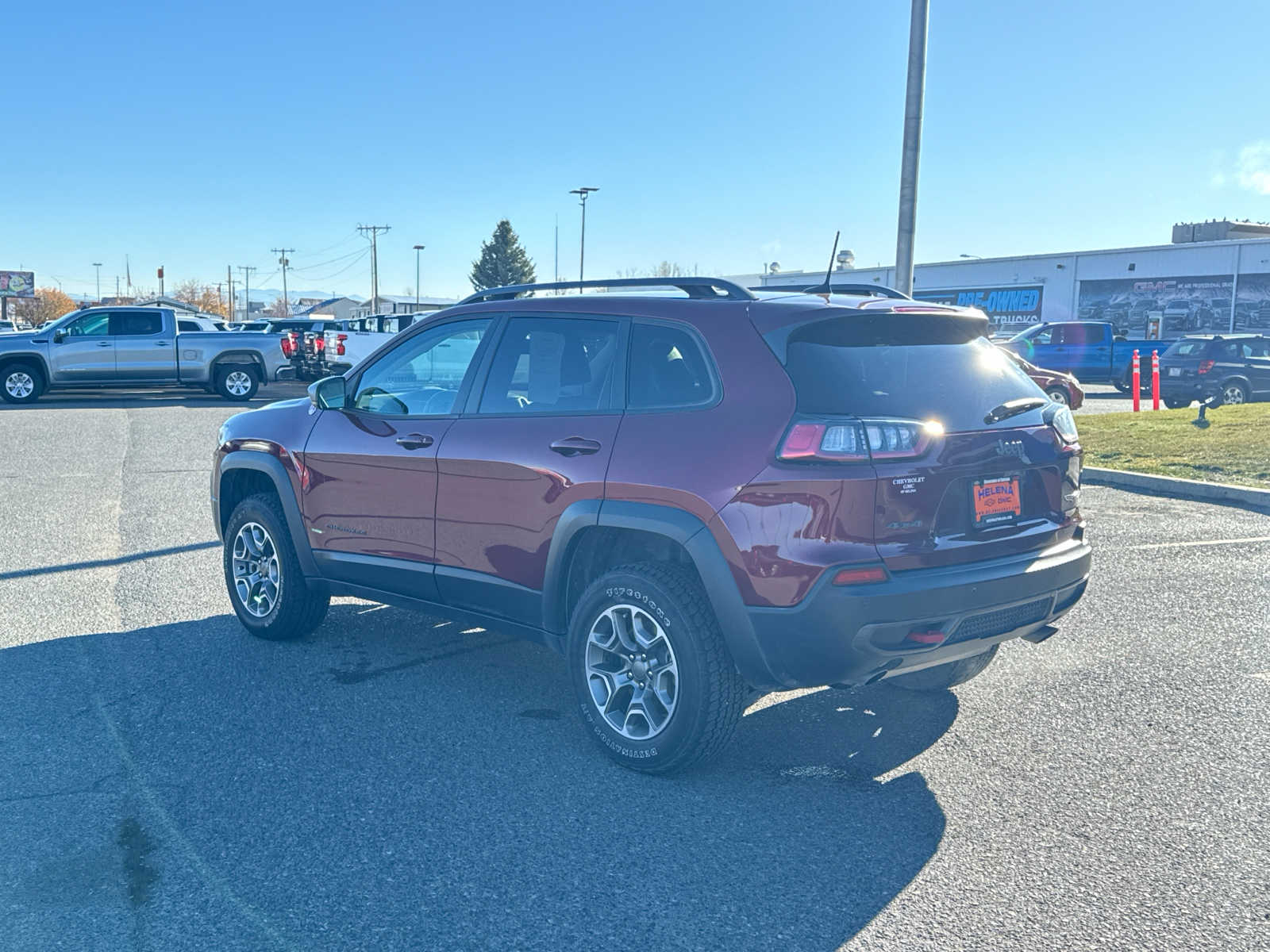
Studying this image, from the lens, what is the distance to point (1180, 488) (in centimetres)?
1084

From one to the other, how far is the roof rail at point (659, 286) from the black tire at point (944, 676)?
1904mm

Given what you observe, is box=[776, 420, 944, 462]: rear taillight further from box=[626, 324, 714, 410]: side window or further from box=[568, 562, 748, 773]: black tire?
box=[568, 562, 748, 773]: black tire

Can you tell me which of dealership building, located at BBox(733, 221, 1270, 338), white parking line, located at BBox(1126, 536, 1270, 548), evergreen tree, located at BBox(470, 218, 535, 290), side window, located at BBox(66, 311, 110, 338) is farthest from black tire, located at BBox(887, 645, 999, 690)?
evergreen tree, located at BBox(470, 218, 535, 290)

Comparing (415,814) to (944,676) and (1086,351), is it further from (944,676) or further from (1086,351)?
(1086,351)

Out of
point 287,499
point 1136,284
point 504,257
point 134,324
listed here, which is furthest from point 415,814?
point 504,257

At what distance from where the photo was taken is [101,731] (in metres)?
4.52

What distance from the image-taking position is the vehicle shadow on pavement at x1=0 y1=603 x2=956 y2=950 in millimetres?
3135

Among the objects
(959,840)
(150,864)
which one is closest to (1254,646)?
(959,840)

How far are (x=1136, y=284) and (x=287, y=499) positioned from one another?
4326 cm

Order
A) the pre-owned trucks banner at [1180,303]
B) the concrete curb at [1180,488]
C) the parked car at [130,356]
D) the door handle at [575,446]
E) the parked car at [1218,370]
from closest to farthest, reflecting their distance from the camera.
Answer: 1. the door handle at [575,446]
2. the concrete curb at [1180,488]
3. the parked car at [1218,370]
4. the parked car at [130,356]
5. the pre-owned trucks banner at [1180,303]

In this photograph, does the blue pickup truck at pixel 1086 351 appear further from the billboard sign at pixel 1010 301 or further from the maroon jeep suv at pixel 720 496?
the maroon jeep suv at pixel 720 496

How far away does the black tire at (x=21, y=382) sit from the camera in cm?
2173

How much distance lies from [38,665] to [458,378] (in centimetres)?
246

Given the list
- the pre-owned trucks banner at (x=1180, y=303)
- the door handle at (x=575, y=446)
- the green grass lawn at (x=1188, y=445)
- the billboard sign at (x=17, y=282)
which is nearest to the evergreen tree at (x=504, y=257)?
the billboard sign at (x=17, y=282)
